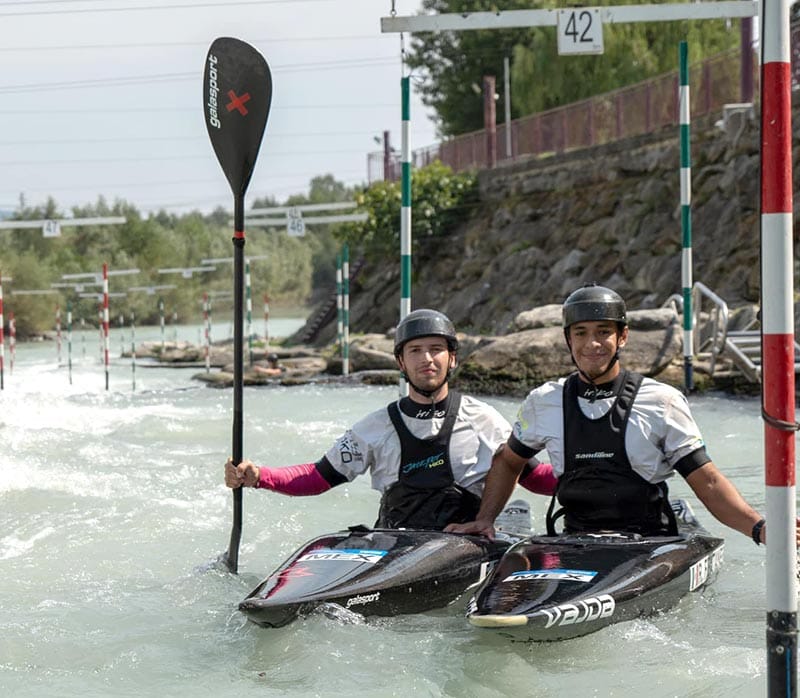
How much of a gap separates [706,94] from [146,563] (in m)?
15.3

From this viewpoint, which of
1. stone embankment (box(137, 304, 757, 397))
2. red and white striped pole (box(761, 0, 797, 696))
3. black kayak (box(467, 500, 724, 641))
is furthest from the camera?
stone embankment (box(137, 304, 757, 397))

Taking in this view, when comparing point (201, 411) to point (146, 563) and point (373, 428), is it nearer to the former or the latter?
point (146, 563)

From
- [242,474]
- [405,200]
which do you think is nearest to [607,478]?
[242,474]

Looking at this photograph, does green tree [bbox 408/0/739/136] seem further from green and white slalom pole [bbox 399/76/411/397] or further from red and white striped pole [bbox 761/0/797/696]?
red and white striped pole [bbox 761/0/797/696]

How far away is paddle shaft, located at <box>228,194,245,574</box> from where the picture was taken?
13.8 feet

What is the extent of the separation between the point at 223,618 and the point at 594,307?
5.14 feet

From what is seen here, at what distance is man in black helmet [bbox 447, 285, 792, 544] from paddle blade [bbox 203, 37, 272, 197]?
1473 millimetres

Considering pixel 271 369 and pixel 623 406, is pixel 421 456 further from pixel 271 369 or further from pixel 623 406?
pixel 271 369

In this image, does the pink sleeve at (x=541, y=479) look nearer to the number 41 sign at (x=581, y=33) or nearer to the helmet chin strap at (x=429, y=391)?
the helmet chin strap at (x=429, y=391)

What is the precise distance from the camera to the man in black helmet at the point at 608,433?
372 cm

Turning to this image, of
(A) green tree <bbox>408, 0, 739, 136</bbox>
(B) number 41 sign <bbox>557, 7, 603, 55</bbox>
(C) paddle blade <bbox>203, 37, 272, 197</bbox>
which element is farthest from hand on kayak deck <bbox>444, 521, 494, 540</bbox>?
(A) green tree <bbox>408, 0, 739, 136</bbox>

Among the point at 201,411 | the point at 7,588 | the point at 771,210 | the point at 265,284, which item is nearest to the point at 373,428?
the point at 7,588

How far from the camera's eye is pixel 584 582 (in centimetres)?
338

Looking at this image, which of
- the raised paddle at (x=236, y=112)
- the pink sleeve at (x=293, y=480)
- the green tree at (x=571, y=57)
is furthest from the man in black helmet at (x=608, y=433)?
the green tree at (x=571, y=57)
